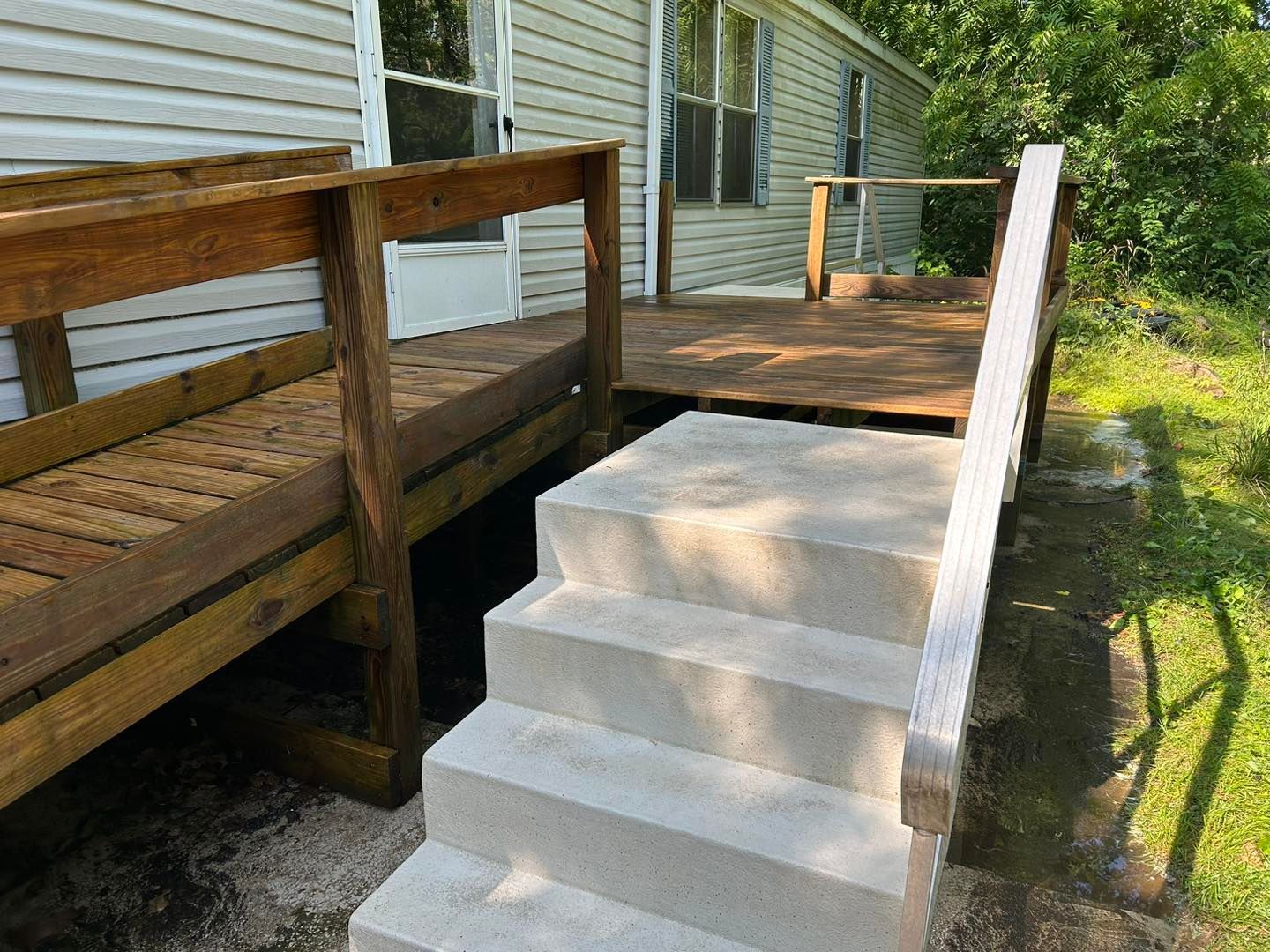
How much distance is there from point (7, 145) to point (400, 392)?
4.46 ft

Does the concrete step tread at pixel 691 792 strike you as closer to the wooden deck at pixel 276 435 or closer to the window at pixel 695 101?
the wooden deck at pixel 276 435

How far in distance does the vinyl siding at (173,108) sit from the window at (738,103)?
4706 mm

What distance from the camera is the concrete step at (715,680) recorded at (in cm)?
188

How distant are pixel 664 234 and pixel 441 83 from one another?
2685 millimetres

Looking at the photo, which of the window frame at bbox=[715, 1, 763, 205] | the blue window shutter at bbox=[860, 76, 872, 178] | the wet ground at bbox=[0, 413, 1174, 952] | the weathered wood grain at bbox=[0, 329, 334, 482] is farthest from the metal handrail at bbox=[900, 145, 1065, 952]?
the blue window shutter at bbox=[860, 76, 872, 178]

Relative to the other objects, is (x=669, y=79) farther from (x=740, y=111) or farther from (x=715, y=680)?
(x=715, y=680)

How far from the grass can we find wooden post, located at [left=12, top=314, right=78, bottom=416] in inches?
137

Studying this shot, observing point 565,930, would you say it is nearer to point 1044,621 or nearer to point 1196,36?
point 1044,621

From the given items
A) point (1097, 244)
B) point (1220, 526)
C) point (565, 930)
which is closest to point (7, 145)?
point (565, 930)

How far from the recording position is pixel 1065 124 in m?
10.9

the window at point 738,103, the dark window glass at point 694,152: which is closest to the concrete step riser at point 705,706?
the dark window glass at point 694,152

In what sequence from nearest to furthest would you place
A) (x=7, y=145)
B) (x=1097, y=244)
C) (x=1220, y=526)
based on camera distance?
(x=7, y=145)
(x=1220, y=526)
(x=1097, y=244)

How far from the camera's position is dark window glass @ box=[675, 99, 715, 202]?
287 inches

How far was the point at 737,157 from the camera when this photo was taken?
841cm
